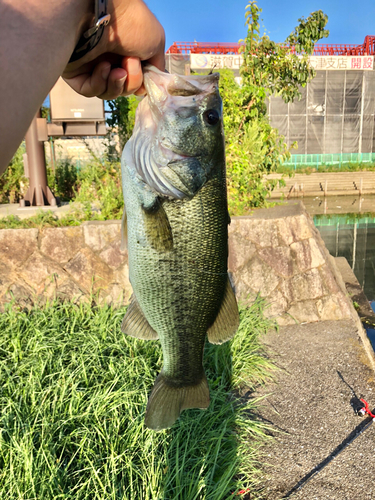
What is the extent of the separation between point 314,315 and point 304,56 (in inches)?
207

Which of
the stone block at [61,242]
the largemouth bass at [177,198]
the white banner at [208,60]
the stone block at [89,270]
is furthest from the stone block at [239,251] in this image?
the white banner at [208,60]

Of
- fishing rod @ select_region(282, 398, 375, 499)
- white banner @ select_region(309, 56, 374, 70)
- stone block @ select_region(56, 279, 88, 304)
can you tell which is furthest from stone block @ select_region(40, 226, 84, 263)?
white banner @ select_region(309, 56, 374, 70)

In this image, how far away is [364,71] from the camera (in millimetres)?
26438

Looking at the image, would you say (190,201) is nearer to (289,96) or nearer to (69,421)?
(69,421)

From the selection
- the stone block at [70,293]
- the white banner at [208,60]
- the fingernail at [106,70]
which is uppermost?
the white banner at [208,60]

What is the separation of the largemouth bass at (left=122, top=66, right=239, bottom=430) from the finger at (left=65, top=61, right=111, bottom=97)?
14cm

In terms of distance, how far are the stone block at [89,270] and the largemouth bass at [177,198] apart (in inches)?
146

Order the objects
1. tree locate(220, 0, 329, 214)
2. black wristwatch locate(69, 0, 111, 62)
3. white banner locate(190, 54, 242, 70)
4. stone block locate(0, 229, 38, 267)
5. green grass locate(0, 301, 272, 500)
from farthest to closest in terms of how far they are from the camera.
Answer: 1. white banner locate(190, 54, 242, 70)
2. tree locate(220, 0, 329, 214)
3. stone block locate(0, 229, 38, 267)
4. green grass locate(0, 301, 272, 500)
5. black wristwatch locate(69, 0, 111, 62)

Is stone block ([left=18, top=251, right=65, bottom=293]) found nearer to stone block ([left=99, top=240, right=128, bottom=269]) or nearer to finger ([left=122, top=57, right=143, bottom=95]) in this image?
stone block ([left=99, top=240, right=128, bottom=269])

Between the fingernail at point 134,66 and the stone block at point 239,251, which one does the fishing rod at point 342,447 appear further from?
the fingernail at point 134,66

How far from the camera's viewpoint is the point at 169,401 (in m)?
1.60

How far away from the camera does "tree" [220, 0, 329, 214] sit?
642 centimetres

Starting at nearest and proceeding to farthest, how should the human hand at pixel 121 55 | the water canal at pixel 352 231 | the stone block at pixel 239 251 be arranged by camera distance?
the human hand at pixel 121 55
the stone block at pixel 239 251
the water canal at pixel 352 231

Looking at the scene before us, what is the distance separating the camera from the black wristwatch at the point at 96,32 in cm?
95
